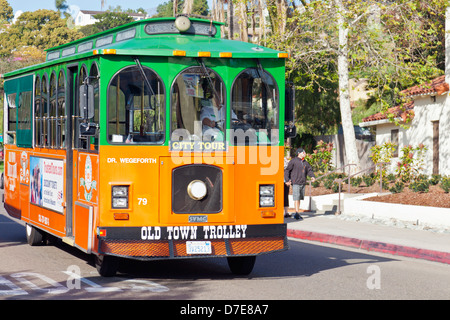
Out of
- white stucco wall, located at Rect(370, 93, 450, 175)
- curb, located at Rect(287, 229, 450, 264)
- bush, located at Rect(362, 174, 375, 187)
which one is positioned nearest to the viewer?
curb, located at Rect(287, 229, 450, 264)

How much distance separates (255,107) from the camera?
1127 cm

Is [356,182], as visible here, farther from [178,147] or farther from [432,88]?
[178,147]

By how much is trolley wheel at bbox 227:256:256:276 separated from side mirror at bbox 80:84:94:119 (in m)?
3.12

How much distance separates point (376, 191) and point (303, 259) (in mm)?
12299

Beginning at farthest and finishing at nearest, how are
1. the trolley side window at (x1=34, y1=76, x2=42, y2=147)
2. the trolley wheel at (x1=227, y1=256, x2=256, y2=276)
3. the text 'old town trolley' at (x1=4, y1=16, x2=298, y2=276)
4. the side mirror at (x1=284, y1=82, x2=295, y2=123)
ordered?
the trolley side window at (x1=34, y1=76, x2=42, y2=147), the trolley wheel at (x1=227, y1=256, x2=256, y2=276), the side mirror at (x1=284, y1=82, x2=295, y2=123), the text 'old town trolley' at (x1=4, y1=16, x2=298, y2=276)

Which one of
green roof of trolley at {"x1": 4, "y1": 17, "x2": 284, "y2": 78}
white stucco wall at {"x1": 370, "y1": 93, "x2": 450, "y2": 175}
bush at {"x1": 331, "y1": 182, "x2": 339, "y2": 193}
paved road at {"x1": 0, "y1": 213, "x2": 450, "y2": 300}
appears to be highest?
green roof of trolley at {"x1": 4, "y1": 17, "x2": 284, "y2": 78}

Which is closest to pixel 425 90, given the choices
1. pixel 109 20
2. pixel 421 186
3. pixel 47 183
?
pixel 421 186

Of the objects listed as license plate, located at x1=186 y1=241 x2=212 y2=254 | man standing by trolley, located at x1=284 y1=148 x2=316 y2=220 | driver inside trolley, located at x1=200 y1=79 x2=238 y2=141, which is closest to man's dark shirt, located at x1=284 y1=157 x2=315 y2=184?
man standing by trolley, located at x1=284 y1=148 x2=316 y2=220

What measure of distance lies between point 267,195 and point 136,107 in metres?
2.18

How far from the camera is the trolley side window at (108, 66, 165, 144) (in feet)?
35.2

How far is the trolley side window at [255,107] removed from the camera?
11125 mm

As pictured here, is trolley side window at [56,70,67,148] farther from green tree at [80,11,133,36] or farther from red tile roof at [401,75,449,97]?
green tree at [80,11,133,36]
